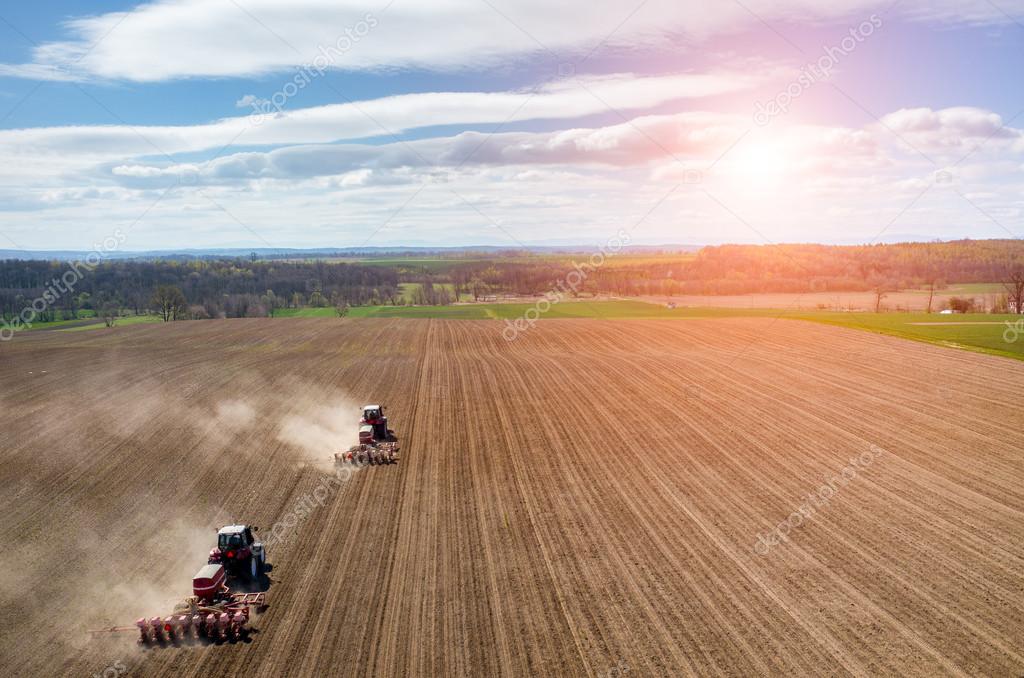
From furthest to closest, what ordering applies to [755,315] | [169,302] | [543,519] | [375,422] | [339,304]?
[339,304] → [169,302] → [755,315] → [375,422] → [543,519]

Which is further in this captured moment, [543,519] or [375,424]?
[375,424]

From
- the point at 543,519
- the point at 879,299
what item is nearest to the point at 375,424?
the point at 543,519

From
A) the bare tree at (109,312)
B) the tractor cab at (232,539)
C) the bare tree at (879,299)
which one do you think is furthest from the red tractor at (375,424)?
the bare tree at (879,299)

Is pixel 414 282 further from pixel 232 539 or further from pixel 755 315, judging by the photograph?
pixel 232 539

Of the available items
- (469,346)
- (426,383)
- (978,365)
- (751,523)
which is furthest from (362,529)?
(978,365)

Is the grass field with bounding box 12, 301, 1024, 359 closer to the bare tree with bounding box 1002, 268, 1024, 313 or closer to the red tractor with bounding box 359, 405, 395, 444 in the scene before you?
the bare tree with bounding box 1002, 268, 1024, 313

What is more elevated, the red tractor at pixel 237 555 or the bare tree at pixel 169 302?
the bare tree at pixel 169 302

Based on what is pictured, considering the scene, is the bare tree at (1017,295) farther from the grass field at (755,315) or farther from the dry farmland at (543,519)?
the dry farmland at (543,519)
